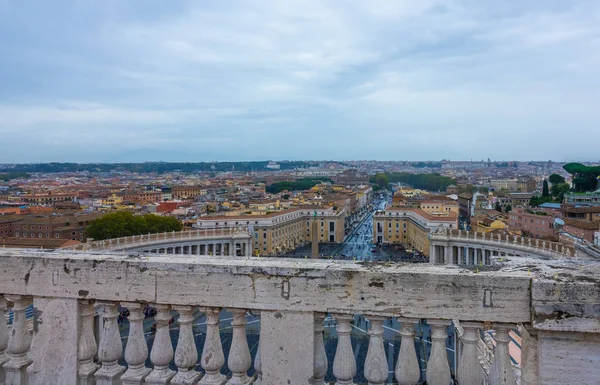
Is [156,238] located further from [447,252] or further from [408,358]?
[408,358]

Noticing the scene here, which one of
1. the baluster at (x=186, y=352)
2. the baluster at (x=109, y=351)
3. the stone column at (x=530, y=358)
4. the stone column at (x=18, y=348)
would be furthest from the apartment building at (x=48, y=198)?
the stone column at (x=530, y=358)

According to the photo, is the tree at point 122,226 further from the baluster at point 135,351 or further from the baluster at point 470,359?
the baluster at point 470,359

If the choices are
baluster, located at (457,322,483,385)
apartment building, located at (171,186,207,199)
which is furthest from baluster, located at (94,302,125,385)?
apartment building, located at (171,186,207,199)

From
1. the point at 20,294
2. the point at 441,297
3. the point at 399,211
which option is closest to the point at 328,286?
the point at 441,297

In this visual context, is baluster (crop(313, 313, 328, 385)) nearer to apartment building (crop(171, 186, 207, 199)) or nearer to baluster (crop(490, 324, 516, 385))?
baluster (crop(490, 324, 516, 385))

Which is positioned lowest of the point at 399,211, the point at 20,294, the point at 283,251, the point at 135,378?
the point at 283,251

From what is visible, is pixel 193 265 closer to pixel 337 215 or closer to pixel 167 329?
pixel 167 329

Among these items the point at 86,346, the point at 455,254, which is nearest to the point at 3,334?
the point at 86,346
